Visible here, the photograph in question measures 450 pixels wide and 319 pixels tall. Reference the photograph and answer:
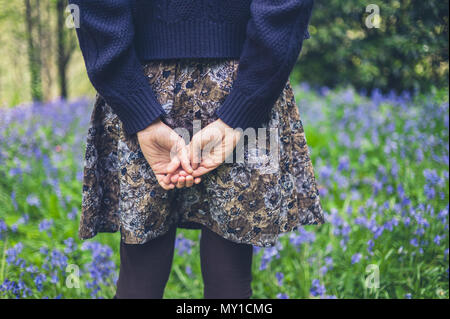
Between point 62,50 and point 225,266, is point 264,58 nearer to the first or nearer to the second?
point 225,266

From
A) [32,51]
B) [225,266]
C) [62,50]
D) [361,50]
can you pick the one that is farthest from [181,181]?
[62,50]

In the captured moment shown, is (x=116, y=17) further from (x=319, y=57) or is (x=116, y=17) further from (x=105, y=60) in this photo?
(x=319, y=57)

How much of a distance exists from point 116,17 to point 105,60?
108 mm

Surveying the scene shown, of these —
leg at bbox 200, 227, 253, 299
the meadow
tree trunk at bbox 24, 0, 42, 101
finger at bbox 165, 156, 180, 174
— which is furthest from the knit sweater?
tree trunk at bbox 24, 0, 42, 101

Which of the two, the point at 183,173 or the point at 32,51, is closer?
the point at 183,173

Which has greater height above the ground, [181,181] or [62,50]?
[62,50]

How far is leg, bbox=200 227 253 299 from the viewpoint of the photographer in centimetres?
112

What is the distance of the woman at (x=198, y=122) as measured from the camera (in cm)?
93

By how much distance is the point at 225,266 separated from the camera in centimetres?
113

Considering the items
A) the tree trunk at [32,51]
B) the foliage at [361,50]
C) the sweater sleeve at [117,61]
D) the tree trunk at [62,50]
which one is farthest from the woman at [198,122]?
the tree trunk at [62,50]

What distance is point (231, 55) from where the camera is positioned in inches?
39.5

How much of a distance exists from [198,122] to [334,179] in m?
1.91

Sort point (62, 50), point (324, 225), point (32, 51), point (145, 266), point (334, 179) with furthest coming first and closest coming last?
point (62, 50), point (32, 51), point (334, 179), point (324, 225), point (145, 266)

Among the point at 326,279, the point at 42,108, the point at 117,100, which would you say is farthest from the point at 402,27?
the point at 117,100
